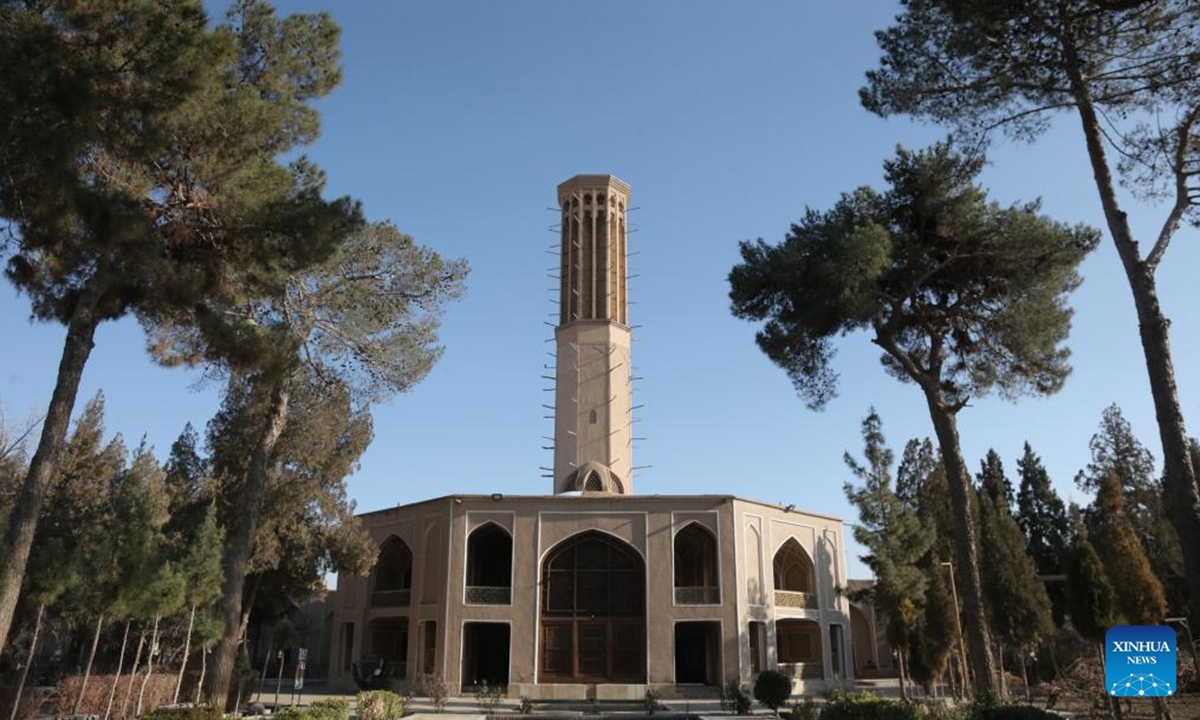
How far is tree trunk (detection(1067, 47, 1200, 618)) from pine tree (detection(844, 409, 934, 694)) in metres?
13.7

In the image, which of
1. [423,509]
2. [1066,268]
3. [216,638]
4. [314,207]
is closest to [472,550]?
[423,509]

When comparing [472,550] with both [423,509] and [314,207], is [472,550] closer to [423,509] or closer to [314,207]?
[423,509]

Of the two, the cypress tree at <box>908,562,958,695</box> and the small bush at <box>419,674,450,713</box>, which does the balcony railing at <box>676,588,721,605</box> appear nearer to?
the cypress tree at <box>908,562,958,695</box>

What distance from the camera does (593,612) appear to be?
2612 centimetres

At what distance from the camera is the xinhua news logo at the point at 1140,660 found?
16.0 ft

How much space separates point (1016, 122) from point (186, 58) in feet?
41.7

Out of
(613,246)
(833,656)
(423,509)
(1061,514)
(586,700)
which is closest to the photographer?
(586,700)

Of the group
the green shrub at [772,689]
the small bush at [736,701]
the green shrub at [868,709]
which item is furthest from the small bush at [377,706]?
the green shrub at [868,709]

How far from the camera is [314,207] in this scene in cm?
1410

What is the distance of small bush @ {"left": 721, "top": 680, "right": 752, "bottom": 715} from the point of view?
2028 centimetres

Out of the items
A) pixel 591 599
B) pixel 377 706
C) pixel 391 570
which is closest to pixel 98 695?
pixel 377 706

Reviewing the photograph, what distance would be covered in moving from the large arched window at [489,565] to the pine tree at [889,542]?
438 inches

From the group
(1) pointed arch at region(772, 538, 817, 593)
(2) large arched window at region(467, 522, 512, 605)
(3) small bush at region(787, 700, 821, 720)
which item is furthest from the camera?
(1) pointed arch at region(772, 538, 817, 593)

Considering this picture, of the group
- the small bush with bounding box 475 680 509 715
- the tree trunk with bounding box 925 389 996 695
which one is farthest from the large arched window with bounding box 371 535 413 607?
the tree trunk with bounding box 925 389 996 695
